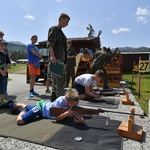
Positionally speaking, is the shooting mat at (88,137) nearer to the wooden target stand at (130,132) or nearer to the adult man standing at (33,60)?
the wooden target stand at (130,132)

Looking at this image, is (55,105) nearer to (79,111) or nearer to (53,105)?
(53,105)

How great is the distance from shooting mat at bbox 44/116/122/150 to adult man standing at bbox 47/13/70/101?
1288 millimetres

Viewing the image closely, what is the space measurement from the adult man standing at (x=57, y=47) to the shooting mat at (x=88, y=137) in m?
1.29

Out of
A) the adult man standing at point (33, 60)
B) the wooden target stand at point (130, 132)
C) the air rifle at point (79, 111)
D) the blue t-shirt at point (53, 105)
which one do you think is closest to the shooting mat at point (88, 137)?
the wooden target stand at point (130, 132)

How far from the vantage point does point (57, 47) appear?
481 cm

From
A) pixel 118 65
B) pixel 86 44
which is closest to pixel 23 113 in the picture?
pixel 118 65

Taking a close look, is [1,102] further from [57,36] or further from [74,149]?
[74,149]

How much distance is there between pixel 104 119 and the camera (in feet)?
12.3

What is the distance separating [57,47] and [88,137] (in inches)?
97.7

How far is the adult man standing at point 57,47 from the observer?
462cm

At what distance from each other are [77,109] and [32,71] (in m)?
3.33

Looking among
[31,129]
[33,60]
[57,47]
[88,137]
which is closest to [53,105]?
[31,129]

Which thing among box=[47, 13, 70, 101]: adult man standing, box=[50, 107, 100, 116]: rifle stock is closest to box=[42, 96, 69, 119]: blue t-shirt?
box=[50, 107, 100, 116]: rifle stock

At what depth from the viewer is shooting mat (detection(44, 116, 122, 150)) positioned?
2.61 meters
